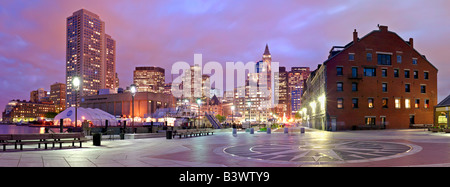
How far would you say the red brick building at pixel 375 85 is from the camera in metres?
55.7

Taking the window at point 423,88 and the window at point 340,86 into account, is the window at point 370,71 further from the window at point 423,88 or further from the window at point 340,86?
the window at point 423,88

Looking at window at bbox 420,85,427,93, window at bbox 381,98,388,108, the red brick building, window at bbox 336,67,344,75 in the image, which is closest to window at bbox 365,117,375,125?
the red brick building

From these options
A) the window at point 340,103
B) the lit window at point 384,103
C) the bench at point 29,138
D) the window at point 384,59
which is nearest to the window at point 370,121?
the lit window at point 384,103

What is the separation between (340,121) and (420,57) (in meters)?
20.4

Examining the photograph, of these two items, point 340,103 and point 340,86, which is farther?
point 340,86

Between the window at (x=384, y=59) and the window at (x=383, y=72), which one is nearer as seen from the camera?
the window at (x=384, y=59)

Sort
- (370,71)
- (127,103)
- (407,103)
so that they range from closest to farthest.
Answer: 1. (370,71)
2. (407,103)
3. (127,103)

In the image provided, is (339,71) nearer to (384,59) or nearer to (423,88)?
(384,59)

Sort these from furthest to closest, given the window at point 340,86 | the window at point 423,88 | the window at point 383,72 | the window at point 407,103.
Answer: the window at point 423,88
the window at point 407,103
the window at point 383,72
the window at point 340,86

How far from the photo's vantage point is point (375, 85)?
56719 millimetres

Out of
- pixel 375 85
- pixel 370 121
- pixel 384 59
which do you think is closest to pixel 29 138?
pixel 370 121
